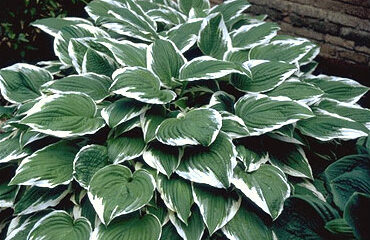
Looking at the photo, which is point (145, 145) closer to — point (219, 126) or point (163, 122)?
point (163, 122)

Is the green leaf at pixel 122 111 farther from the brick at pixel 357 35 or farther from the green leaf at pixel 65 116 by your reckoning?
the brick at pixel 357 35

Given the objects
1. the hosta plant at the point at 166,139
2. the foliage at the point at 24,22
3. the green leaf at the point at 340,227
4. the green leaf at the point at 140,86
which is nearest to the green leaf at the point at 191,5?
the hosta plant at the point at 166,139

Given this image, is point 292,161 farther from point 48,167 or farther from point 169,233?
point 48,167

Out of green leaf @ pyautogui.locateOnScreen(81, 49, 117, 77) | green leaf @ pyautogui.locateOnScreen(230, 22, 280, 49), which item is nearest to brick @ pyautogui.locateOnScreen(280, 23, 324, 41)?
green leaf @ pyautogui.locateOnScreen(230, 22, 280, 49)

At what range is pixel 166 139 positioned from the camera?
1528mm

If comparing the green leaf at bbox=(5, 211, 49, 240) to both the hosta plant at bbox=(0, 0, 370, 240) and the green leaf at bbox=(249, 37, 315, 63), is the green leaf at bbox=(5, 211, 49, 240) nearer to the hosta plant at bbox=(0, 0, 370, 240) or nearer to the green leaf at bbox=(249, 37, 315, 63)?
the hosta plant at bbox=(0, 0, 370, 240)

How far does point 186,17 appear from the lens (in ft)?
7.90

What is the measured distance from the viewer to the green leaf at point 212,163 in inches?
58.3

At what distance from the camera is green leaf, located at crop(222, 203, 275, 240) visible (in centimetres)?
150

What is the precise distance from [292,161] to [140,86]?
64cm

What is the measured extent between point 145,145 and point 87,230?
351mm

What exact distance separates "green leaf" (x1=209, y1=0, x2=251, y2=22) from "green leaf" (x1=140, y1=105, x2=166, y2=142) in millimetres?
869

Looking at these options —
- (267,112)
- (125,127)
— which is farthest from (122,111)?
(267,112)

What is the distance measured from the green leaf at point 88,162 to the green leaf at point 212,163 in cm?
29
